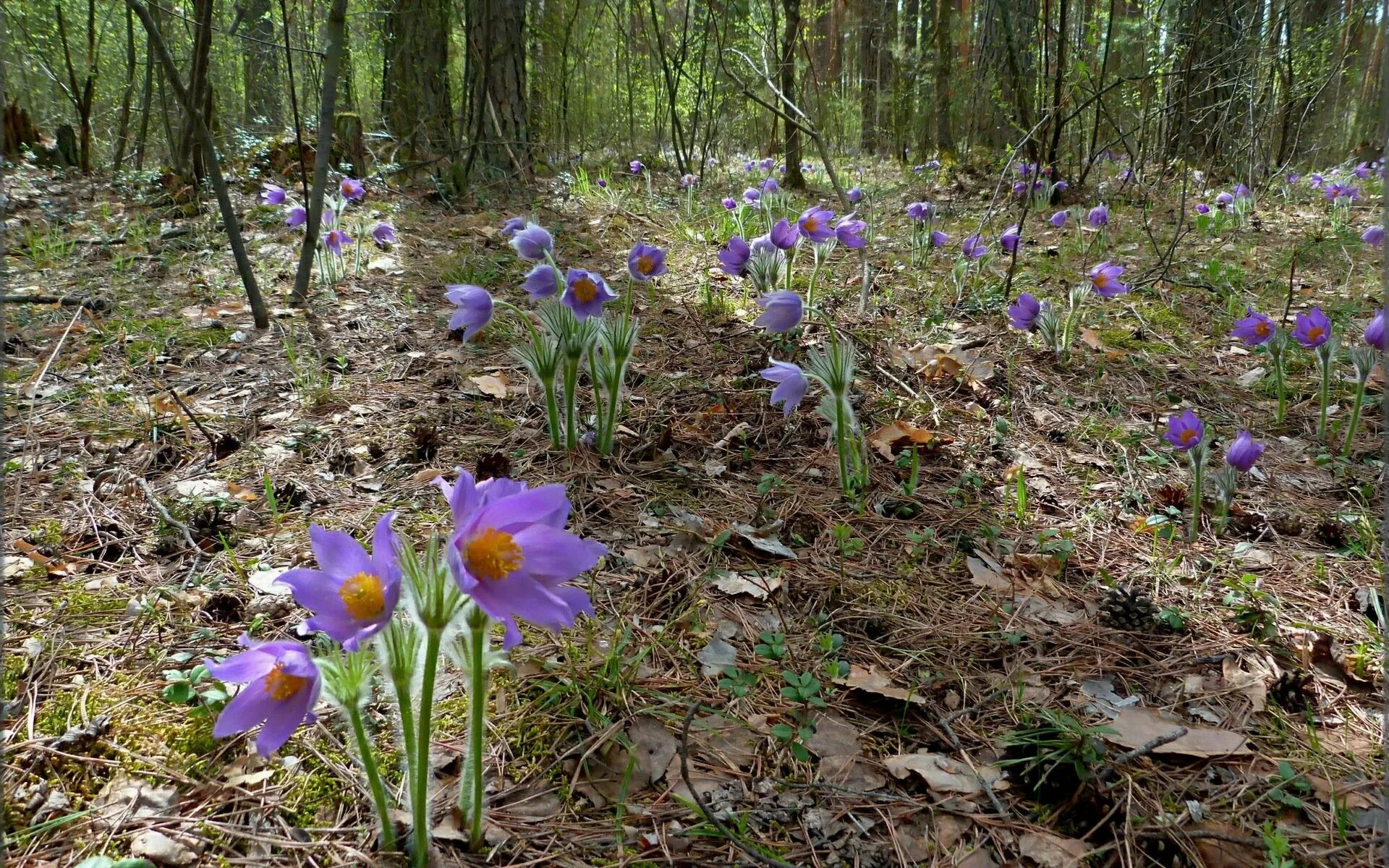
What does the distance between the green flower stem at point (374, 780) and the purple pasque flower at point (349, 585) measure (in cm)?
12

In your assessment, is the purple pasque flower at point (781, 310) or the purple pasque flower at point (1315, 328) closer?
the purple pasque flower at point (781, 310)

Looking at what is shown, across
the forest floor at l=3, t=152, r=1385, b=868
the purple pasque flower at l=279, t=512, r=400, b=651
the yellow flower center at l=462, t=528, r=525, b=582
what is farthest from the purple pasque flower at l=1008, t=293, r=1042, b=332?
the purple pasque flower at l=279, t=512, r=400, b=651

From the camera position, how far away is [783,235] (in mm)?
3123

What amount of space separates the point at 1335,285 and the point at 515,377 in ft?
16.3

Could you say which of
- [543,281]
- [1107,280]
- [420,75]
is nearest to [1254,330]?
[1107,280]

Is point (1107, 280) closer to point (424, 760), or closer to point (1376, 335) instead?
point (1376, 335)

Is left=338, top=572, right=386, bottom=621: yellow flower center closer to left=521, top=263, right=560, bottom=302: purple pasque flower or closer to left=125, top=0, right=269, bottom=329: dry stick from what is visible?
left=521, top=263, right=560, bottom=302: purple pasque flower

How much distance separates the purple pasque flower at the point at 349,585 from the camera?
3.13ft

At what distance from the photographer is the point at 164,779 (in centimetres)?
121

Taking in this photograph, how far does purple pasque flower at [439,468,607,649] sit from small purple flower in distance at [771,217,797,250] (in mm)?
2282

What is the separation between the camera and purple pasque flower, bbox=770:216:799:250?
3104 mm

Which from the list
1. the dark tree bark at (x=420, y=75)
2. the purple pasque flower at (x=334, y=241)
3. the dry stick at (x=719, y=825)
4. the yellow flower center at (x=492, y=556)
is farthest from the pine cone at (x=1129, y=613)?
the dark tree bark at (x=420, y=75)

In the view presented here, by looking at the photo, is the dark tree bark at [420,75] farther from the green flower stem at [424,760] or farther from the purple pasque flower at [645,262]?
the green flower stem at [424,760]

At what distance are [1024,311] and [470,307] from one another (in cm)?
240
